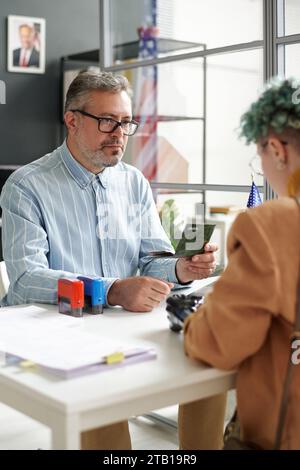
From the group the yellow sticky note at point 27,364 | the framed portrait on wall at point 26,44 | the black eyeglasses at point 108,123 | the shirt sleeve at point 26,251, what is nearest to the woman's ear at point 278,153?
the yellow sticky note at point 27,364

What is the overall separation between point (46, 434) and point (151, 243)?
1007 mm

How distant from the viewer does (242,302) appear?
4.34 ft

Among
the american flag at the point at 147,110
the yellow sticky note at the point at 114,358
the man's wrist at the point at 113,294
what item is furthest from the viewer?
the american flag at the point at 147,110

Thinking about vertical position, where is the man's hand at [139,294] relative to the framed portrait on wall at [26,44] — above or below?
below

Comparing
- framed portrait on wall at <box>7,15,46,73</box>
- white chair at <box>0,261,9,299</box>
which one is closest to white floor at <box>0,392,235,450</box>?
white chair at <box>0,261,9,299</box>

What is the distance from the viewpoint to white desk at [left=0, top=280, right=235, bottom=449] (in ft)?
4.06

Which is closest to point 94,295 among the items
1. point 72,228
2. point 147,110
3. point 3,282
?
point 72,228

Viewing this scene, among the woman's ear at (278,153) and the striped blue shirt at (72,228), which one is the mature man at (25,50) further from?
the woman's ear at (278,153)

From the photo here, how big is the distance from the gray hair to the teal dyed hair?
0.97m

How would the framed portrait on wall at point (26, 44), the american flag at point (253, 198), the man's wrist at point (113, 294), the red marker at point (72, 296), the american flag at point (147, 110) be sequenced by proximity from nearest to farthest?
1. the red marker at point (72, 296)
2. the man's wrist at point (113, 294)
3. the american flag at point (253, 198)
4. the american flag at point (147, 110)
5. the framed portrait on wall at point (26, 44)

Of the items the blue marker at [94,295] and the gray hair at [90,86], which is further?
the gray hair at [90,86]

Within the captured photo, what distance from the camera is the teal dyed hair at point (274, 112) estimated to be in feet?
4.70

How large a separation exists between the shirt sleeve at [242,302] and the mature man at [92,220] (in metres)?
0.65

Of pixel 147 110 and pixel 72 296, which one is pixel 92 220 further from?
pixel 147 110
